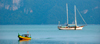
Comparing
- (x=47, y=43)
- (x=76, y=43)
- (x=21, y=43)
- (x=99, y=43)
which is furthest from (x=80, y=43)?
(x=21, y=43)

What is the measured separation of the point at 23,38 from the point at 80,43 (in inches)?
631

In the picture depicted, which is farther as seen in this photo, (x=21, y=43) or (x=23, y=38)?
(x=23, y=38)

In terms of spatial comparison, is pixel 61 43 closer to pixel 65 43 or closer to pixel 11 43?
pixel 65 43

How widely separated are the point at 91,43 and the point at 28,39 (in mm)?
18055

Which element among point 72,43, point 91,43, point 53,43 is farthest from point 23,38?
point 91,43

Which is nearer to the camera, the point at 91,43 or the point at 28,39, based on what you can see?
the point at 91,43

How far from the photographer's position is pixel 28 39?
6456 cm

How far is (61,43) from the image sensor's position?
57.1 metres

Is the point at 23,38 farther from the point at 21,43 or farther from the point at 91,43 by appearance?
the point at 91,43

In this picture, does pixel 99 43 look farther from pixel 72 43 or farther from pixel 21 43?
pixel 21 43

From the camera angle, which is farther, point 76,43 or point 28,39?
point 28,39

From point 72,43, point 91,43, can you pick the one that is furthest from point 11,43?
point 91,43

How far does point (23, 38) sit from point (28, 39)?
207 cm

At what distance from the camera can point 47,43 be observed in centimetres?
5747
